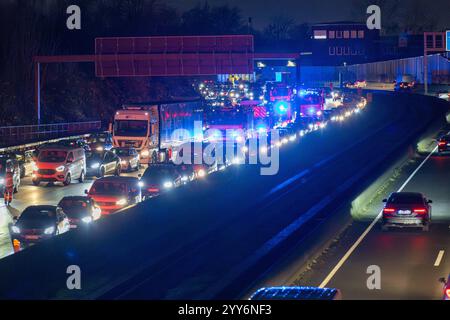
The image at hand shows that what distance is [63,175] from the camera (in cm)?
4516

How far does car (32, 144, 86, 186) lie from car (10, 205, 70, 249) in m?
16.7

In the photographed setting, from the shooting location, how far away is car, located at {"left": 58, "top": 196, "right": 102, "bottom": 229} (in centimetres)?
3097

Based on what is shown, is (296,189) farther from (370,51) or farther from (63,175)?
(370,51)

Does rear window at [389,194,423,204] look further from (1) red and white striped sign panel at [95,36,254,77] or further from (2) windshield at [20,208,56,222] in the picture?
(1) red and white striped sign panel at [95,36,254,77]

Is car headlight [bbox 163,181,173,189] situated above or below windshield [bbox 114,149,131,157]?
below

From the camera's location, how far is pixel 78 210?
103ft

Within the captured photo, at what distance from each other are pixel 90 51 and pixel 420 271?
85.4 meters

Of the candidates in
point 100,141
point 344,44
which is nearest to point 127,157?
point 100,141

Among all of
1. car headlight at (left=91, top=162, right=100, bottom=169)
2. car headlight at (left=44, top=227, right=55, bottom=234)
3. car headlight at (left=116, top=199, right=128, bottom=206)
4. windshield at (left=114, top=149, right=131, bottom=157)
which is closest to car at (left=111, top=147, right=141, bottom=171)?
windshield at (left=114, top=149, right=131, bottom=157)

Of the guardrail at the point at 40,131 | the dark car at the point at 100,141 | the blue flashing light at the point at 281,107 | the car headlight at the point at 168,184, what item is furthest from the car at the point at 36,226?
the blue flashing light at the point at 281,107

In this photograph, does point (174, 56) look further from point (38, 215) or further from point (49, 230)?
point (49, 230)

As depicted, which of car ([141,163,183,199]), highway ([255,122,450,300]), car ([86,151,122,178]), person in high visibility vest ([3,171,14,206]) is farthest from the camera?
car ([86,151,122,178])

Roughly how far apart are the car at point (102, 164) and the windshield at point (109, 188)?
12713 millimetres

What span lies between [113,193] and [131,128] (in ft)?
64.6
